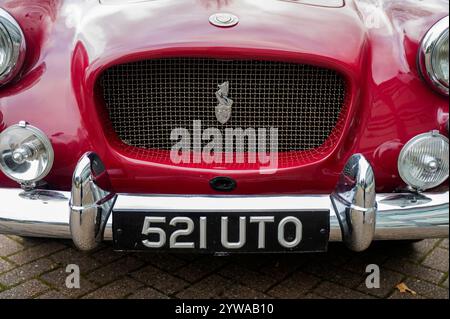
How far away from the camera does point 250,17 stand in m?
2.12

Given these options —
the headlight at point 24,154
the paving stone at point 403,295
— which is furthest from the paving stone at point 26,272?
the paving stone at point 403,295

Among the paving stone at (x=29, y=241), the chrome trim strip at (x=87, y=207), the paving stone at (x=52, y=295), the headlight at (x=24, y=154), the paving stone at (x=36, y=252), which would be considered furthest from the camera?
the paving stone at (x=29, y=241)

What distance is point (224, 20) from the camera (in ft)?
6.83

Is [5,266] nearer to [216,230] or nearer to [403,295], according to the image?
[216,230]

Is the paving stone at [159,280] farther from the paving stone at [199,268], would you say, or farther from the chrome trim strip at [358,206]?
the chrome trim strip at [358,206]

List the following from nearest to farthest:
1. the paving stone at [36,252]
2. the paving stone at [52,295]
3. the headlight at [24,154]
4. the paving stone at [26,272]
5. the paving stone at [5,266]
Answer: the headlight at [24,154], the paving stone at [52,295], the paving stone at [26,272], the paving stone at [5,266], the paving stone at [36,252]

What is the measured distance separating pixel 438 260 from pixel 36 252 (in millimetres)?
2081

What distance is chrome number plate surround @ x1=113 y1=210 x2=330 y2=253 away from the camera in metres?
1.93

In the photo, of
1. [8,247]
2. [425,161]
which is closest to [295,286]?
[425,161]

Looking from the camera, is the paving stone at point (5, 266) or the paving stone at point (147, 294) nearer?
the paving stone at point (147, 294)

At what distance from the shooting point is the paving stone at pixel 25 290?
2404 mm

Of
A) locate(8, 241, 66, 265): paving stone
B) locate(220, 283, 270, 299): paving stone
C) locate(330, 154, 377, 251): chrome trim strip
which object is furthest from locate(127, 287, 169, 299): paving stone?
locate(330, 154, 377, 251): chrome trim strip

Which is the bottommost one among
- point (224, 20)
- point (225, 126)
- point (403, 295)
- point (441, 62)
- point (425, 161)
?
point (403, 295)
